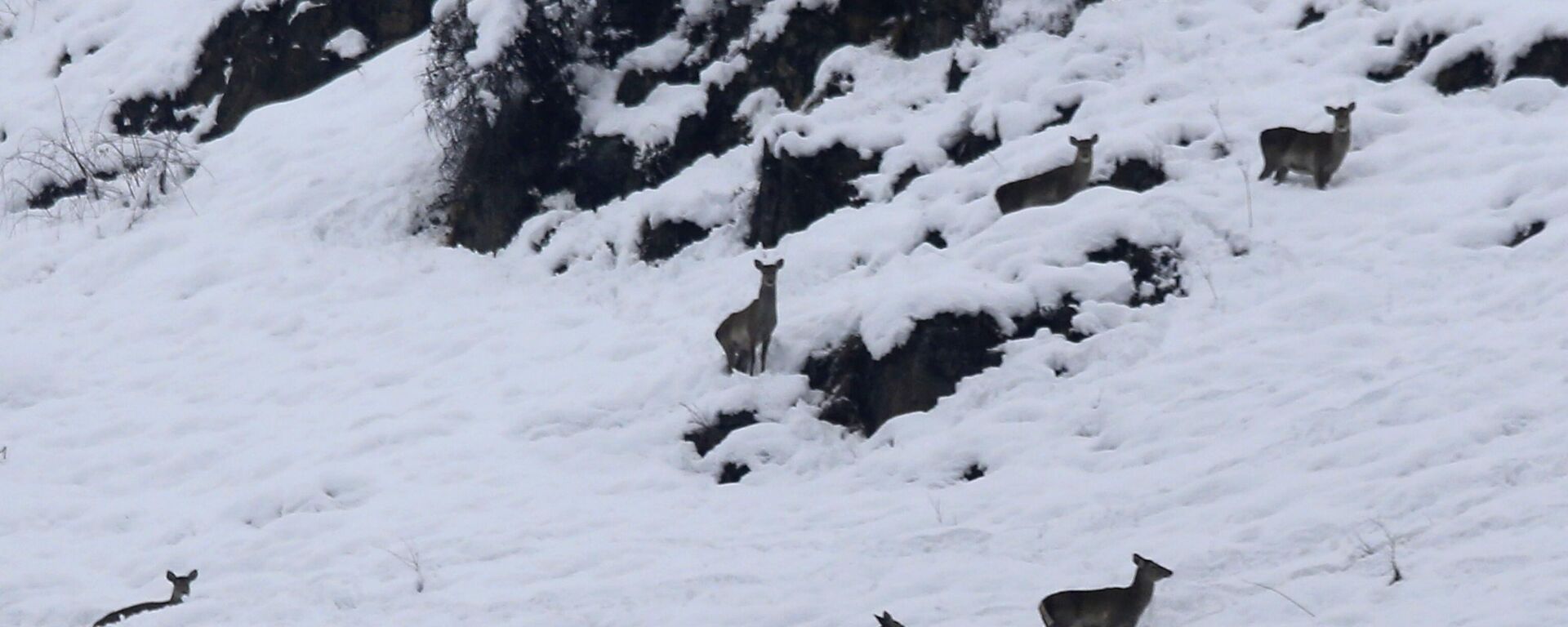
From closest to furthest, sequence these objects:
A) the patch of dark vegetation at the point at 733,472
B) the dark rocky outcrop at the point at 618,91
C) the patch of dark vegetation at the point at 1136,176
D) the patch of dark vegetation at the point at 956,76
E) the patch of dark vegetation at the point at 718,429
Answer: the patch of dark vegetation at the point at 733,472, the patch of dark vegetation at the point at 718,429, the patch of dark vegetation at the point at 1136,176, the patch of dark vegetation at the point at 956,76, the dark rocky outcrop at the point at 618,91

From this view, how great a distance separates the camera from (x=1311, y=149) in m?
11.7

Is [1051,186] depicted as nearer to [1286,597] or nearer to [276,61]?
[1286,597]

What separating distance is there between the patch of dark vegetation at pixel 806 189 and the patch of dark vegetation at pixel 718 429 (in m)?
2.93

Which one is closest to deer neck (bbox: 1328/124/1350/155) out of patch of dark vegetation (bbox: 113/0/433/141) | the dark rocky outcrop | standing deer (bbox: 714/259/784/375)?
the dark rocky outcrop

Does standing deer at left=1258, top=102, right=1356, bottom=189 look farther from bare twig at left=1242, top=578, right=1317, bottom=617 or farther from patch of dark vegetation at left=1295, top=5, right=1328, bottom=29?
bare twig at left=1242, top=578, right=1317, bottom=617

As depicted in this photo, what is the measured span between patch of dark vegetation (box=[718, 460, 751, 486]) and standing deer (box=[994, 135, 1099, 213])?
3.13m

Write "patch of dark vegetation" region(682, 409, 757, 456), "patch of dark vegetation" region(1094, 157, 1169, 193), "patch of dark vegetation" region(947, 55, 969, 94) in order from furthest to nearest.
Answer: "patch of dark vegetation" region(947, 55, 969, 94) → "patch of dark vegetation" region(1094, 157, 1169, 193) → "patch of dark vegetation" region(682, 409, 757, 456)

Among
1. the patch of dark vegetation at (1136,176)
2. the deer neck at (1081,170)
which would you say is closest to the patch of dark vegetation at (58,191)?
the deer neck at (1081,170)

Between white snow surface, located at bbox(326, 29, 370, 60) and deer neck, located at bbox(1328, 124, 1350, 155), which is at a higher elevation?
white snow surface, located at bbox(326, 29, 370, 60)

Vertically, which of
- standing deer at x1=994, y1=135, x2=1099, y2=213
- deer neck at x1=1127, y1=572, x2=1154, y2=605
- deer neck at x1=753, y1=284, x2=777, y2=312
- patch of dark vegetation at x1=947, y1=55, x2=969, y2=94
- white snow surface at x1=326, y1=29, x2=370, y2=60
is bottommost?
deer neck at x1=753, y1=284, x2=777, y2=312

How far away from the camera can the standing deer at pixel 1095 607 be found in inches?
293

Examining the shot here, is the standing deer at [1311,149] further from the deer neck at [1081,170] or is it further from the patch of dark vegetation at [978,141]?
the patch of dark vegetation at [978,141]

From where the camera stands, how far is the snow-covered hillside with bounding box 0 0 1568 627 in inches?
328

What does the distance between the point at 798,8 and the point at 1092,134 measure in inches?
160
